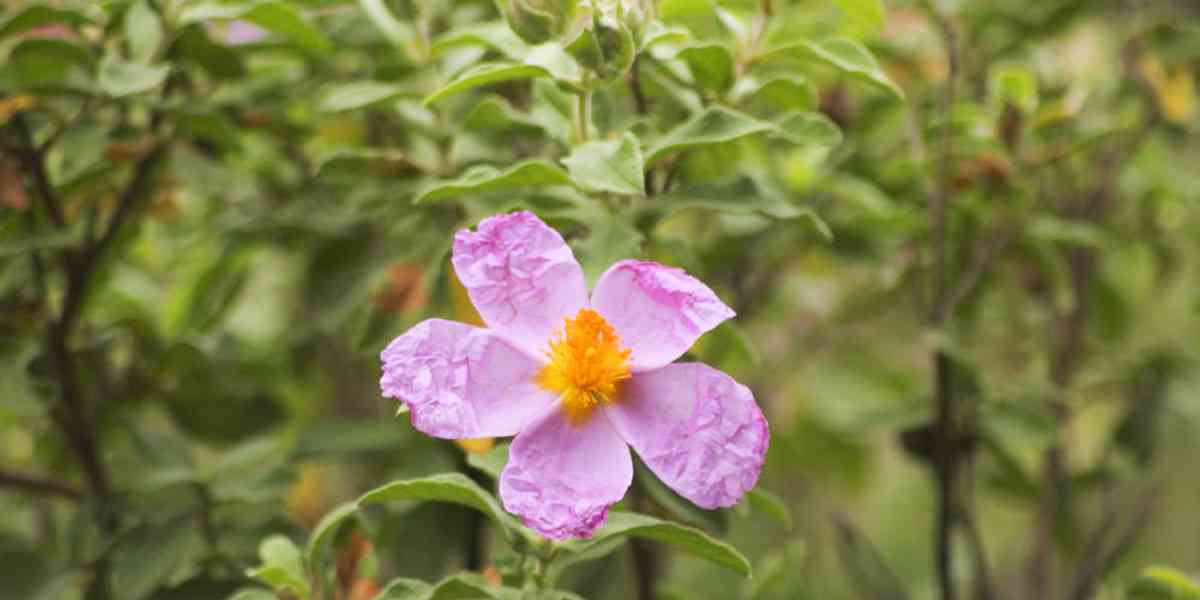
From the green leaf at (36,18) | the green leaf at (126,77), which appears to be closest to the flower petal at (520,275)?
the green leaf at (126,77)

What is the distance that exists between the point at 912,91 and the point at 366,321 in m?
0.76

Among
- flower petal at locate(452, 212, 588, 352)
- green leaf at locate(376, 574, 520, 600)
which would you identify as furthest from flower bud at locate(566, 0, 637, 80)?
green leaf at locate(376, 574, 520, 600)

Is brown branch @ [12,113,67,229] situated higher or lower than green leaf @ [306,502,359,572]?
higher

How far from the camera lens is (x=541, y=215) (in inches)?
32.8

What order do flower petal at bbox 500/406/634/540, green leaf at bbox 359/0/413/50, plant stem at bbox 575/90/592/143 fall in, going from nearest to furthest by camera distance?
flower petal at bbox 500/406/634/540 → plant stem at bbox 575/90/592/143 → green leaf at bbox 359/0/413/50

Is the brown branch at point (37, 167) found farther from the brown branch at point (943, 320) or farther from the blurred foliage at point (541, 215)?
the brown branch at point (943, 320)

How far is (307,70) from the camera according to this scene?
4.20ft

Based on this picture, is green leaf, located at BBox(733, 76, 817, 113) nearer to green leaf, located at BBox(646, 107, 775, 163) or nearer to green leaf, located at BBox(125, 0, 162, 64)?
green leaf, located at BBox(646, 107, 775, 163)

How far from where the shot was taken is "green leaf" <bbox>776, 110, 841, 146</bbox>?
2.74 ft

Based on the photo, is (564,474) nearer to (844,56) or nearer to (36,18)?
(844,56)

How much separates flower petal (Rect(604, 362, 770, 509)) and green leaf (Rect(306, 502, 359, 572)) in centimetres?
17

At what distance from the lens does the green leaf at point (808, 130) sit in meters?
0.83

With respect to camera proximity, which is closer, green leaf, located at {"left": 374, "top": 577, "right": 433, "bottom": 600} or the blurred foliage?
green leaf, located at {"left": 374, "top": 577, "right": 433, "bottom": 600}

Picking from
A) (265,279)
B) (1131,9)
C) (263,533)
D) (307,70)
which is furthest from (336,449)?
(1131,9)
